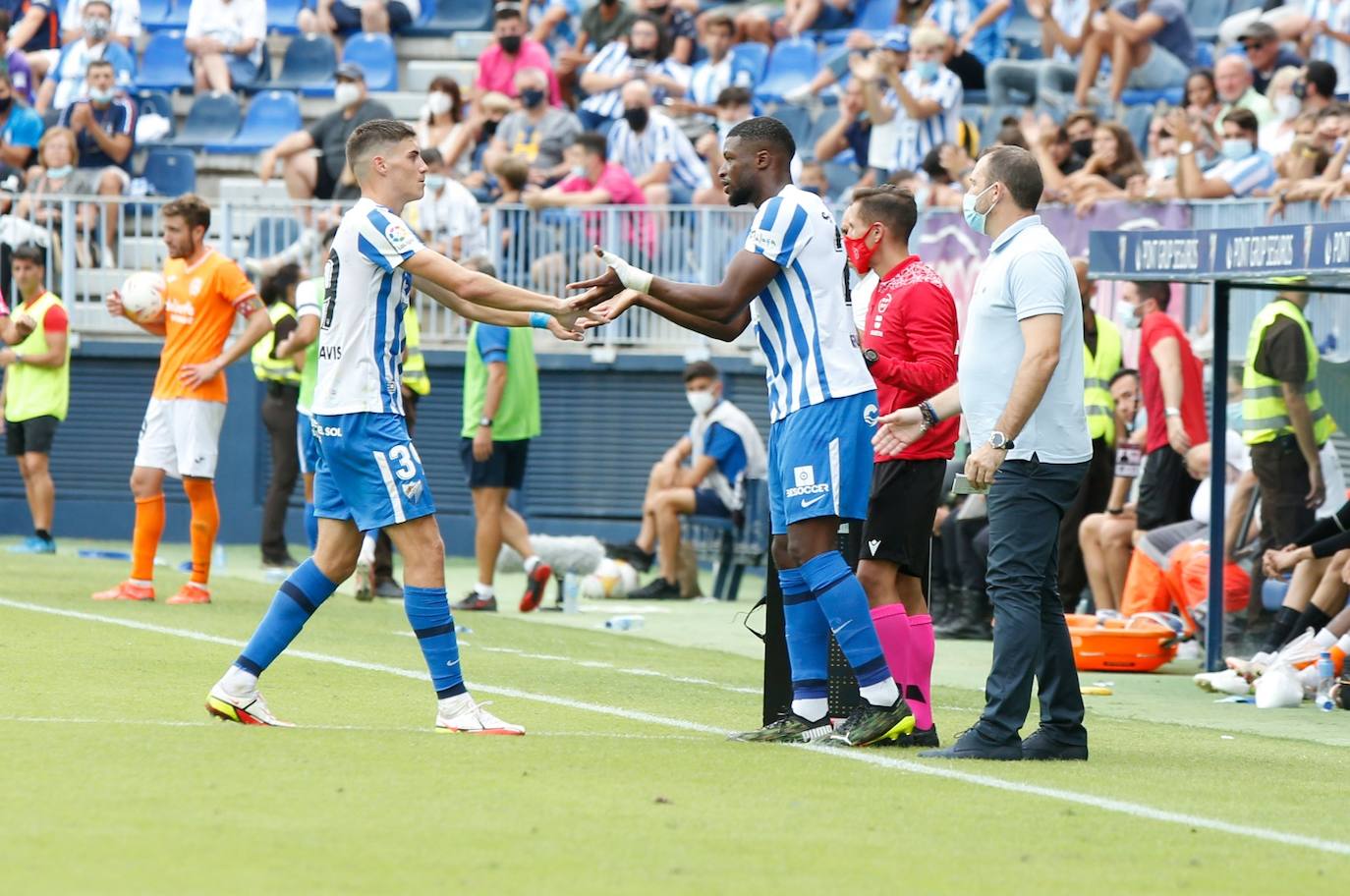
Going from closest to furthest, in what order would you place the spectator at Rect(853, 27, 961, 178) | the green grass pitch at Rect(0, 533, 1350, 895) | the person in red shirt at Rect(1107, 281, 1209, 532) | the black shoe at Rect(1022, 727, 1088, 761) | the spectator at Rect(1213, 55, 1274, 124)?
the green grass pitch at Rect(0, 533, 1350, 895) → the black shoe at Rect(1022, 727, 1088, 761) → the person in red shirt at Rect(1107, 281, 1209, 532) → the spectator at Rect(1213, 55, 1274, 124) → the spectator at Rect(853, 27, 961, 178)

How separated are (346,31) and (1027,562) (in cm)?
1899

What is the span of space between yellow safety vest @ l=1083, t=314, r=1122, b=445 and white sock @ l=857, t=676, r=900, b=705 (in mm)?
6462

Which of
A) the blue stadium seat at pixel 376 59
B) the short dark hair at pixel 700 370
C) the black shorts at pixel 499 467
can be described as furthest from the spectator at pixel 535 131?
the black shorts at pixel 499 467

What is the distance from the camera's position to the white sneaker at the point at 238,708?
798 centimetres

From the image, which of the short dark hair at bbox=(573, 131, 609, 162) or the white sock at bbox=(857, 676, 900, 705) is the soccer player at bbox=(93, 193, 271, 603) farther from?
the white sock at bbox=(857, 676, 900, 705)

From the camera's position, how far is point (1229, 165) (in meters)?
16.2

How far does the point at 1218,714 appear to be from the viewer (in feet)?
33.7

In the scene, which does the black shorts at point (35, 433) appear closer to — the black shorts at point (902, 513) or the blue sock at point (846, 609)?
the black shorts at point (902, 513)

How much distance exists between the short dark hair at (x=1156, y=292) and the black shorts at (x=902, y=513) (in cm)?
610

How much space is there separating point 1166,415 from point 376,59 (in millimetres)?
13254

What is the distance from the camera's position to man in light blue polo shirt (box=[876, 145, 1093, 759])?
7480 mm

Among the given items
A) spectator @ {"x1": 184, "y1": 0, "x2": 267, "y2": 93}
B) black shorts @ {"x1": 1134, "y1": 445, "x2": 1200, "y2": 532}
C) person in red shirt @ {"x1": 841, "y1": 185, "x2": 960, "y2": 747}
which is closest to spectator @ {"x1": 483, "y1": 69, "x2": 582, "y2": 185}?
spectator @ {"x1": 184, "y1": 0, "x2": 267, "y2": 93}

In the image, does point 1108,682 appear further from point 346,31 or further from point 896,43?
point 346,31

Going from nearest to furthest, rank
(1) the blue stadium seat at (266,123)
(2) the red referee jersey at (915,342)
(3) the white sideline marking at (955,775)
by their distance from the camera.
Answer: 1. (3) the white sideline marking at (955,775)
2. (2) the red referee jersey at (915,342)
3. (1) the blue stadium seat at (266,123)
